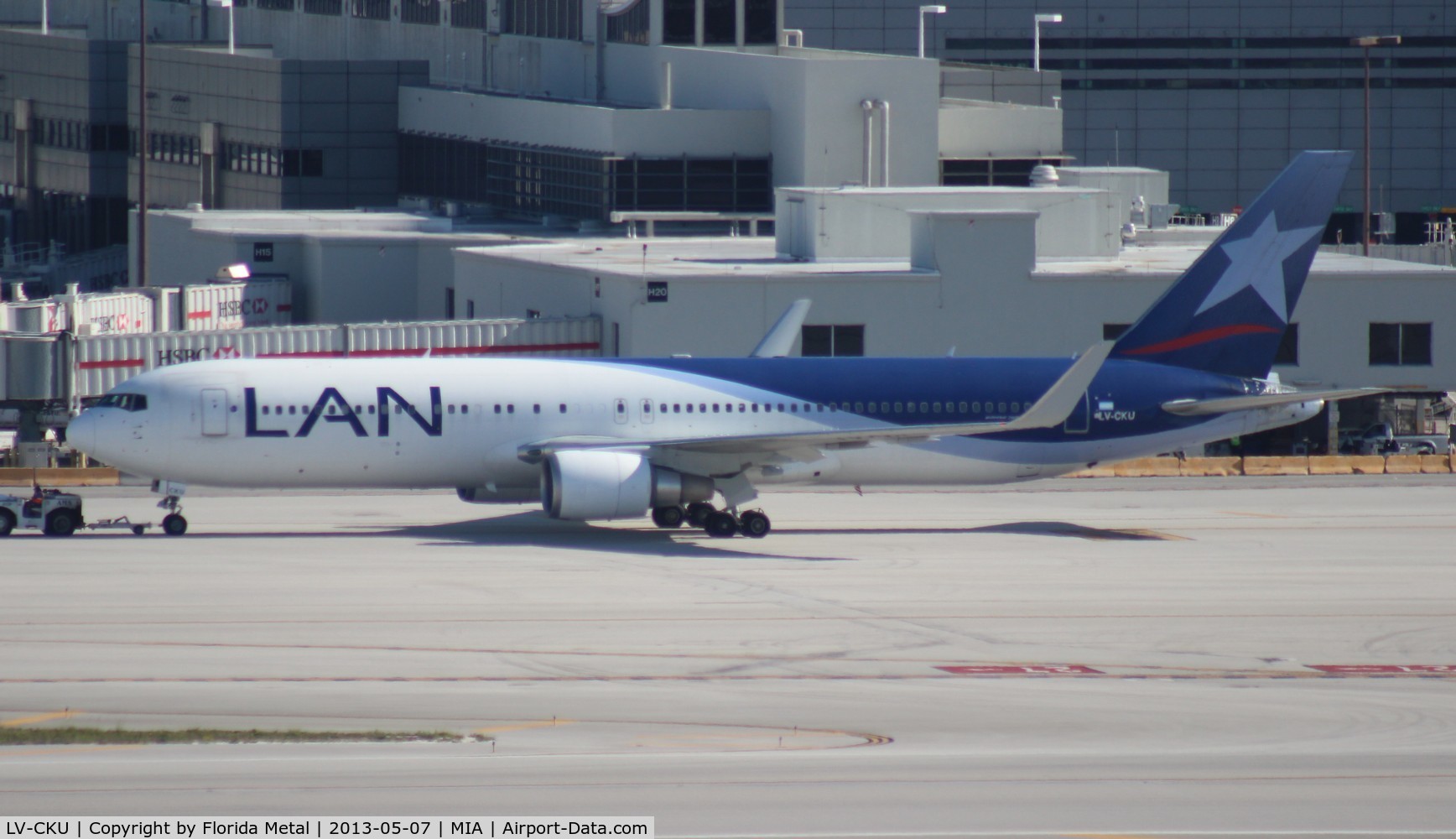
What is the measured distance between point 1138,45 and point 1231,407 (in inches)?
3971

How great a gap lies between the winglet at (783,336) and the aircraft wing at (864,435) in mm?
5242

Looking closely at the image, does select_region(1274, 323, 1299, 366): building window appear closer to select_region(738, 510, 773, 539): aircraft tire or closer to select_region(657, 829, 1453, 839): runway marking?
select_region(738, 510, 773, 539): aircraft tire

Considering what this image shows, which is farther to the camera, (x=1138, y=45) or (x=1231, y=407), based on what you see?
(x=1138, y=45)

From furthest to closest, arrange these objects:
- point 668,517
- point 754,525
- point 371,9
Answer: point 371,9 < point 668,517 < point 754,525

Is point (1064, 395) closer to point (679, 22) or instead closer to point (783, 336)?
point (783, 336)

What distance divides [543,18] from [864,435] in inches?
2162

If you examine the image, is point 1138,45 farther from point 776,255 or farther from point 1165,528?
point 1165,528

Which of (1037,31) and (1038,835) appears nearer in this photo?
(1038,835)

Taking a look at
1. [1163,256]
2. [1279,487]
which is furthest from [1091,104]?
[1279,487]

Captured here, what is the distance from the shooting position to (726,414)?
137 feet

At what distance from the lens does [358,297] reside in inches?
2773

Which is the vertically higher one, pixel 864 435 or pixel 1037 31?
pixel 1037 31

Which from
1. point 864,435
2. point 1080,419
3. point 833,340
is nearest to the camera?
point 864,435

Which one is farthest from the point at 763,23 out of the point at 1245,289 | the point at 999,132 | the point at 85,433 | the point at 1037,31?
the point at 85,433
